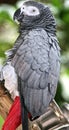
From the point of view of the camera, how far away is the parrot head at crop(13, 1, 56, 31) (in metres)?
0.87

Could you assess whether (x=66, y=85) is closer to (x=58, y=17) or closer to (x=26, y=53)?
(x=58, y=17)

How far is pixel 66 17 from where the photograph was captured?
5.16ft

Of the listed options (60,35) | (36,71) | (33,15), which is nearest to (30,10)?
(33,15)

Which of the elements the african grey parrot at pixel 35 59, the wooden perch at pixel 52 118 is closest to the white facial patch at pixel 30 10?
the african grey parrot at pixel 35 59

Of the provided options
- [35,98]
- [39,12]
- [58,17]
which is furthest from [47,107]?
[58,17]

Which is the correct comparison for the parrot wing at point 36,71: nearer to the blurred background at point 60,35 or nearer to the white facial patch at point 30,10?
the white facial patch at point 30,10

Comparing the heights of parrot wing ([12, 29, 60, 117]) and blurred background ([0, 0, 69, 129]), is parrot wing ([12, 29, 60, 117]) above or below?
above

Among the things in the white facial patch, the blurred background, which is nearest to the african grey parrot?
the white facial patch

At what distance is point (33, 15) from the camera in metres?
0.88

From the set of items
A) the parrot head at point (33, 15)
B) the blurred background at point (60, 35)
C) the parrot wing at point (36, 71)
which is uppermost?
the parrot head at point (33, 15)

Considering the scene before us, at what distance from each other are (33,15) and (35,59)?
3.9 inches

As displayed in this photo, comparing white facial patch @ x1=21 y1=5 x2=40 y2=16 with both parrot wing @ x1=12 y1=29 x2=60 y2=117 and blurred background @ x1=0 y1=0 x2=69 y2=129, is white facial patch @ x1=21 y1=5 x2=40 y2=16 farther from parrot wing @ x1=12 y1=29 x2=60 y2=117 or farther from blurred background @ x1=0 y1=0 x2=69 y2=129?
blurred background @ x1=0 y1=0 x2=69 y2=129

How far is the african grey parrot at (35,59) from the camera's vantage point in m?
0.80

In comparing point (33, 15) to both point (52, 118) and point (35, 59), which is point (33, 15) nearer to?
point (35, 59)
